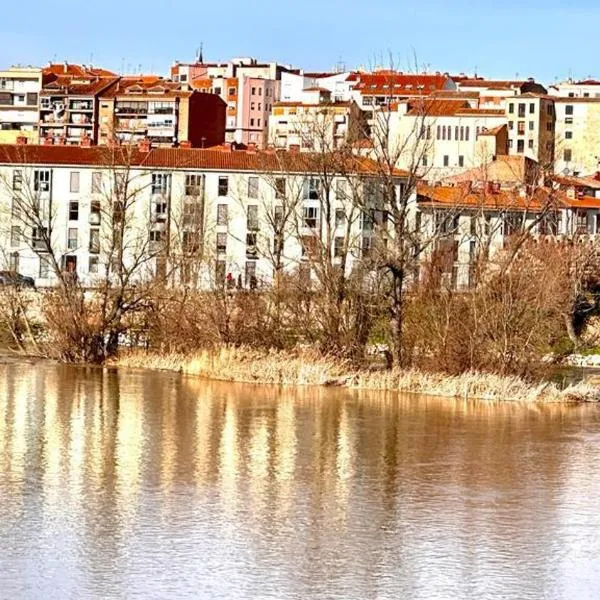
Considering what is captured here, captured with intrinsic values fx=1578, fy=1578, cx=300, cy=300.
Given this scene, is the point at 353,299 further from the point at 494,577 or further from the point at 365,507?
the point at 494,577

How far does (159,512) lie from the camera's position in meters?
19.2

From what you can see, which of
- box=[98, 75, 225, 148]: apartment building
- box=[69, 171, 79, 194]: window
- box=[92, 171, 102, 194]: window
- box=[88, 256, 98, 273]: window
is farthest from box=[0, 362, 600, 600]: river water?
box=[98, 75, 225, 148]: apartment building

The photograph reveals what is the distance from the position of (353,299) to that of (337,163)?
4.80 meters

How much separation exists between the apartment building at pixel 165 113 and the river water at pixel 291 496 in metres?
78.1

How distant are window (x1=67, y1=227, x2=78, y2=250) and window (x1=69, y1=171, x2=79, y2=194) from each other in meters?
1.68

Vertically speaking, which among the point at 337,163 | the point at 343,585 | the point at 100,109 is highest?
the point at 100,109

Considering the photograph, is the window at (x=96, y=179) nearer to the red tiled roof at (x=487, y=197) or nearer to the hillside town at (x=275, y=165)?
the hillside town at (x=275, y=165)

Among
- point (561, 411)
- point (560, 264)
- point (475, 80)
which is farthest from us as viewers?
point (475, 80)

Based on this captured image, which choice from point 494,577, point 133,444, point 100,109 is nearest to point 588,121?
point 100,109

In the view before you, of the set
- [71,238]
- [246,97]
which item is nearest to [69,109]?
[246,97]

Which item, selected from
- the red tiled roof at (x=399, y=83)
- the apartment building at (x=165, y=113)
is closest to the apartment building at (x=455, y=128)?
the red tiled roof at (x=399, y=83)

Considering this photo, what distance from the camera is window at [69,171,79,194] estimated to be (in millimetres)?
69750

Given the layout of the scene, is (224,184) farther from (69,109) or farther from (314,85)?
(314,85)

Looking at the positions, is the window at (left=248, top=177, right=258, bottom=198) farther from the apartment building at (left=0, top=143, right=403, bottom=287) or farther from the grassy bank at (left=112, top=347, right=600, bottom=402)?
the grassy bank at (left=112, top=347, right=600, bottom=402)
